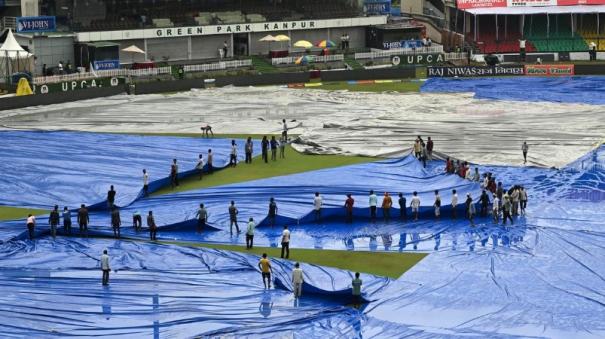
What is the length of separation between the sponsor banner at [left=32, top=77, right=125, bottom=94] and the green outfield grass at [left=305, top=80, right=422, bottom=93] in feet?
47.8

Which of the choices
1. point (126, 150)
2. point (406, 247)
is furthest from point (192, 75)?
point (406, 247)

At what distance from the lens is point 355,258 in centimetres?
3428

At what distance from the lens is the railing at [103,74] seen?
6981 centimetres

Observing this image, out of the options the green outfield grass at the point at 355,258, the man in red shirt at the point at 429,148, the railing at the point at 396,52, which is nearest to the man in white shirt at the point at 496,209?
the green outfield grass at the point at 355,258

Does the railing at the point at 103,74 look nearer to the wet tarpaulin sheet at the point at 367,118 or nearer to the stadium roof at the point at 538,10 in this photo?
the wet tarpaulin sheet at the point at 367,118

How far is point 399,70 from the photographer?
8125 cm

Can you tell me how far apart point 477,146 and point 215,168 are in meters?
12.7

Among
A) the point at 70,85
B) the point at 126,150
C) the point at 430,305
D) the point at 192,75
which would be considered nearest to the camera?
the point at 430,305

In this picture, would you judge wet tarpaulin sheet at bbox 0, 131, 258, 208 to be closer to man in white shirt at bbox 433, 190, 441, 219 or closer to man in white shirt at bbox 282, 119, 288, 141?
man in white shirt at bbox 282, 119, 288, 141

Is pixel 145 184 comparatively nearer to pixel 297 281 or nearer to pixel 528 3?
pixel 297 281

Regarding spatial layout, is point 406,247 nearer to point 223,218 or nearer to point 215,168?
point 223,218

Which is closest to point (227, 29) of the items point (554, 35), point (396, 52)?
point (396, 52)

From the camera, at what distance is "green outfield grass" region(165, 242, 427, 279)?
33094mm

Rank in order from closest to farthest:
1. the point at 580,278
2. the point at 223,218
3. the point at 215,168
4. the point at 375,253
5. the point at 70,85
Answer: the point at 580,278 < the point at 375,253 < the point at 223,218 < the point at 215,168 < the point at 70,85
